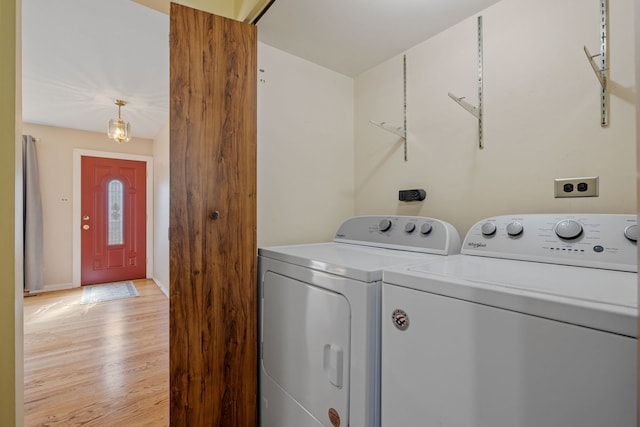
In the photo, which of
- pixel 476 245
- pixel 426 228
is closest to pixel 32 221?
pixel 426 228

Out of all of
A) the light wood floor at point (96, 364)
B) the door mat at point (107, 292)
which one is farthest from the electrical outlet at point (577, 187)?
the door mat at point (107, 292)

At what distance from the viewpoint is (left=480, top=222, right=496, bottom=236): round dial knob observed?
3.68ft

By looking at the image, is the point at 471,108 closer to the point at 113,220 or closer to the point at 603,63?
the point at 603,63

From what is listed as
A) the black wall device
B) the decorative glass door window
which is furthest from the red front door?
the black wall device

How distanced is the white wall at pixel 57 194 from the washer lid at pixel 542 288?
5191 mm

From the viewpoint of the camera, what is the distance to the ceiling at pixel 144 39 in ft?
4.45

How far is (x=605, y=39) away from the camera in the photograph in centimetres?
100

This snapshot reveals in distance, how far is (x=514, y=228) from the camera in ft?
3.49

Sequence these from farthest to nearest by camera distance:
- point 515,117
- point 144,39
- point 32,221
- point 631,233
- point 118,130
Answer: point 32,221
point 118,130
point 144,39
point 515,117
point 631,233

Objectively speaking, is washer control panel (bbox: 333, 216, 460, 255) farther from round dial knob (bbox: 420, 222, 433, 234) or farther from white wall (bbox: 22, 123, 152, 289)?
white wall (bbox: 22, 123, 152, 289)

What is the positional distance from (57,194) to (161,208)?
1.47 m

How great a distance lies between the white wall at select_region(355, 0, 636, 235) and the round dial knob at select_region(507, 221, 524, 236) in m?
0.18

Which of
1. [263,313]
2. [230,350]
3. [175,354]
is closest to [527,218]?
[263,313]

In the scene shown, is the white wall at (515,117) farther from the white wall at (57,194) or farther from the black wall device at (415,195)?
the white wall at (57,194)
